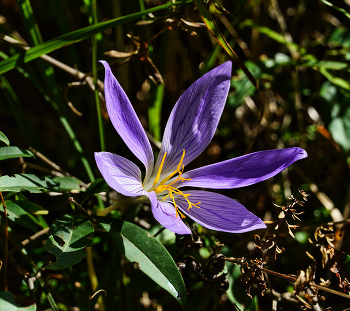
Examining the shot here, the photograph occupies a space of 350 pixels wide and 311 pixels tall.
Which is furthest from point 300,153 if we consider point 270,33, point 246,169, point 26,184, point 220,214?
point 270,33

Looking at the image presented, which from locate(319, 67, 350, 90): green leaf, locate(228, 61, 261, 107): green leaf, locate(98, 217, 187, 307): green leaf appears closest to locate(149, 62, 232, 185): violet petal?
locate(98, 217, 187, 307): green leaf

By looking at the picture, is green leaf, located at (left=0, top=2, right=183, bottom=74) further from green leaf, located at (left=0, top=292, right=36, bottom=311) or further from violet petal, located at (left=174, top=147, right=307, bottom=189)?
green leaf, located at (left=0, top=292, right=36, bottom=311)

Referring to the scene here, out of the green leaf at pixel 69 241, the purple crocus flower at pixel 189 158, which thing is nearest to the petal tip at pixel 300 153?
the purple crocus flower at pixel 189 158

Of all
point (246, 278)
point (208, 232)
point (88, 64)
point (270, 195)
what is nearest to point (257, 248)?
point (246, 278)

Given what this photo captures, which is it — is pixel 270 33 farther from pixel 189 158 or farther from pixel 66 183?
pixel 66 183

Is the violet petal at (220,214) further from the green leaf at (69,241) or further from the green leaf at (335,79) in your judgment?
the green leaf at (335,79)

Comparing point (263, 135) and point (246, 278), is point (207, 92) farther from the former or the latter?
point (263, 135)
